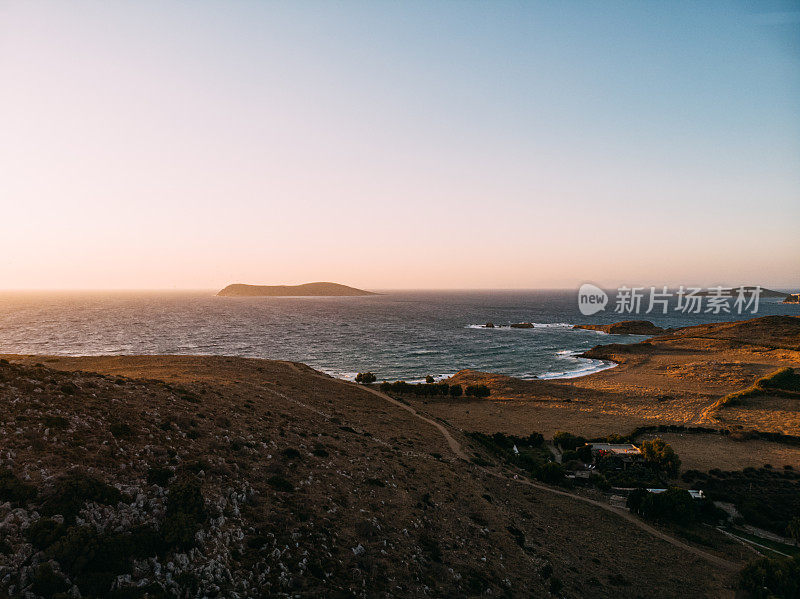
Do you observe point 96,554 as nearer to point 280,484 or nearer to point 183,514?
point 183,514

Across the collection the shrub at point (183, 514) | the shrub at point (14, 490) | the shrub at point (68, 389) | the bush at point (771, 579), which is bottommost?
the bush at point (771, 579)

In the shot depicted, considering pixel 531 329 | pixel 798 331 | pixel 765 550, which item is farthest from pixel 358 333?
pixel 798 331

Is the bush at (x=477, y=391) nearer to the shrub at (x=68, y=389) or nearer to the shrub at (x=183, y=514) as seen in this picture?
the shrub at (x=183, y=514)

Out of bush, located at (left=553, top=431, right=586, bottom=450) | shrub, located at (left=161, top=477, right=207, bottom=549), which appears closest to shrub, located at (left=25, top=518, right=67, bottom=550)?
shrub, located at (left=161, top=477, right=207, bottom=549)

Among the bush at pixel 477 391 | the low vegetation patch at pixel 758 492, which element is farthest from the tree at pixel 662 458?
the bush at pixel 477 391

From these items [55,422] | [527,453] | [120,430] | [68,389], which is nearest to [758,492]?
[527,453]

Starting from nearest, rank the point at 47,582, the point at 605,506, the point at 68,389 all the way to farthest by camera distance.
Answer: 1. the point at 47,582
2. the point at 68,389
3. the point at 605,506

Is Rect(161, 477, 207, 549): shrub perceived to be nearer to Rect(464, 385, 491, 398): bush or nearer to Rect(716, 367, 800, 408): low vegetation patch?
Rect(464, 385, 491, 398): bush
